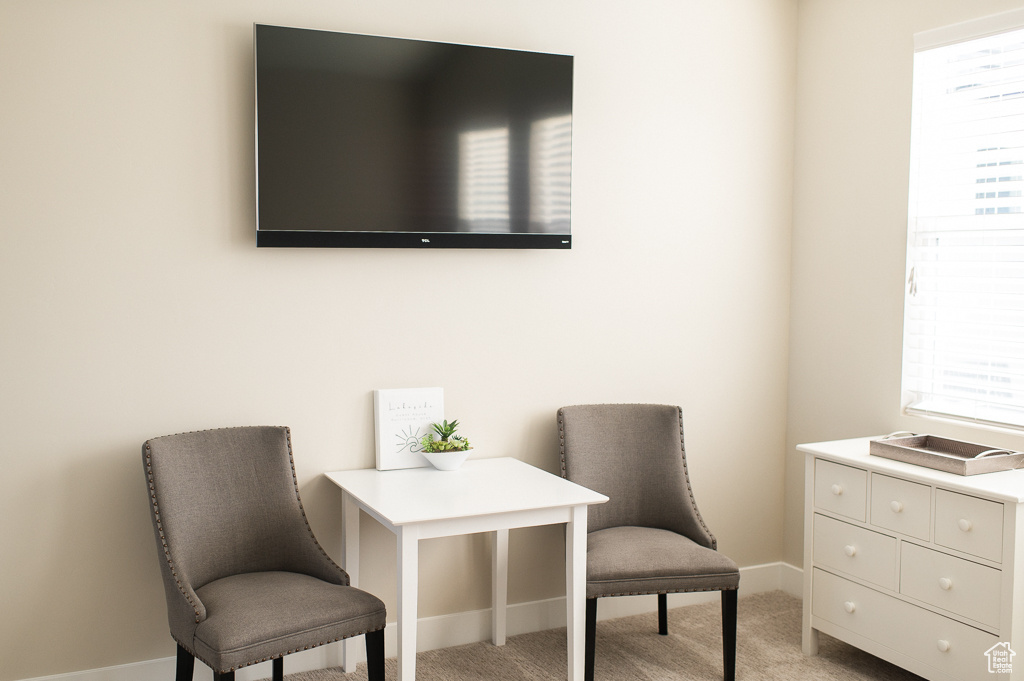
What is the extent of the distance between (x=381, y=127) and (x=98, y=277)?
1.02 m

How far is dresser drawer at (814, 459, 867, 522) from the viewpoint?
9.26ft

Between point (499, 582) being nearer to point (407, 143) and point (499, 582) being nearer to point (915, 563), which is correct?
point (915, 563)

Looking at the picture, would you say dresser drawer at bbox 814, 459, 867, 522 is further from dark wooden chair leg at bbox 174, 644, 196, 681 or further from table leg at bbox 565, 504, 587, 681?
dark wooden chair leg at bbox 174, 644, 196, 681

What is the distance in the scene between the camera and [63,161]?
8.21ft

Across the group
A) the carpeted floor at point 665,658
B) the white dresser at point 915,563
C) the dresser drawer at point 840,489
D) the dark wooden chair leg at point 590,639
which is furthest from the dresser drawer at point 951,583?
the dark wooden chair leg at point 590,639

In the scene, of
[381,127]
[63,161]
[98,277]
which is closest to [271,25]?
[381,127]

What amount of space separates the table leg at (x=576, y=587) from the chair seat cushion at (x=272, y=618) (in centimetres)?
59

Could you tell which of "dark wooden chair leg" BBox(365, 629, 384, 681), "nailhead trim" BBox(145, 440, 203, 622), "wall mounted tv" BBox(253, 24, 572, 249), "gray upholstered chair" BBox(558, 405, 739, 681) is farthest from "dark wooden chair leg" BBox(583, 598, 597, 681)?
"wall mounted tv" BBox(253, 24, 572, 249)

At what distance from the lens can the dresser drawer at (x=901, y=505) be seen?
8.53ft

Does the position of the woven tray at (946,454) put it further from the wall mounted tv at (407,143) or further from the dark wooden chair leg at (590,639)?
the wall mounted tv at (407,143)

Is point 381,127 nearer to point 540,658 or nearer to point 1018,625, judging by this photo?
point 540,658

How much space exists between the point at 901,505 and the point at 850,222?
4.13 ft

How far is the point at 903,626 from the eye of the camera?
8.79 ft

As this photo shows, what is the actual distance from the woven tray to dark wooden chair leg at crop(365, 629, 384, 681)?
1.79 metres
